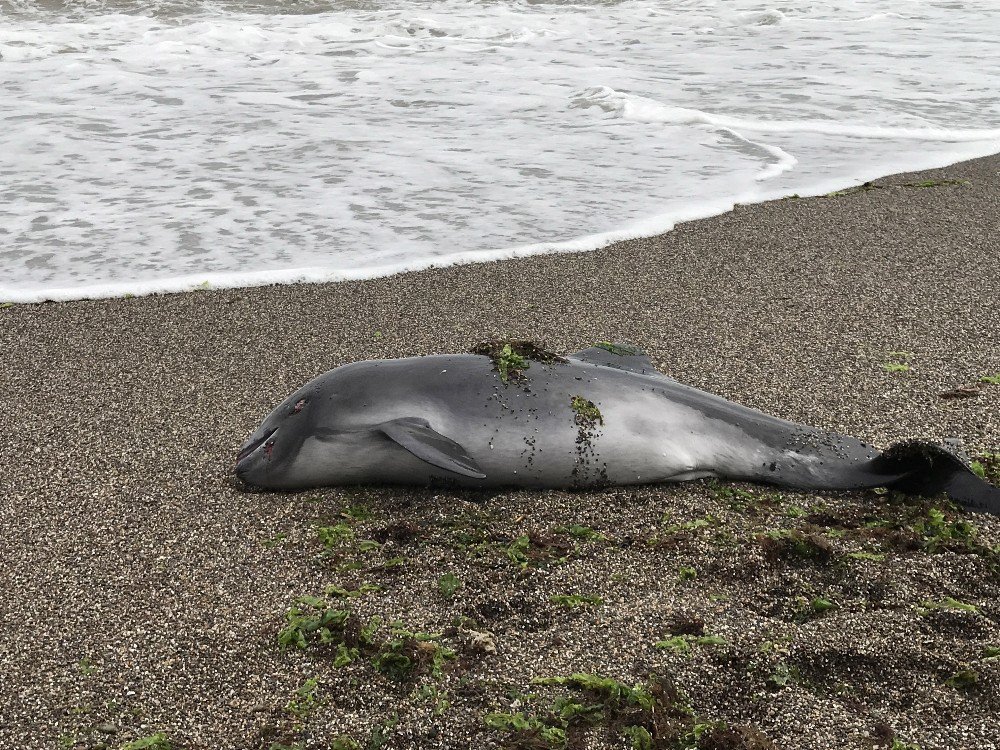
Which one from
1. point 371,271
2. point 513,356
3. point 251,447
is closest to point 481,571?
point 513,356

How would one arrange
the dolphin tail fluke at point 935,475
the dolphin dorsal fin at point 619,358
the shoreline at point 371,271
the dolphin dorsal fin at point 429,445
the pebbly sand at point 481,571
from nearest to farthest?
the pebbly sand at point 481,571, the dolphin dorsal fin at point 429,445, the dolphin tail fluke at point 935,475, the dolphin dorsal fin at point 619,358, the shoreline at point 371,271

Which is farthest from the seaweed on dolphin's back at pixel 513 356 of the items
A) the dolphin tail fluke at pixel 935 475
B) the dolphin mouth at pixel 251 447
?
the dolphin tail fluke at pixel 935 475

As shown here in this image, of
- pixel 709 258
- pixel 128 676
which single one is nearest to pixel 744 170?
pixel 709 258

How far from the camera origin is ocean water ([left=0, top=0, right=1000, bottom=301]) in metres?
7.62

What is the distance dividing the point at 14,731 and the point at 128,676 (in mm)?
328

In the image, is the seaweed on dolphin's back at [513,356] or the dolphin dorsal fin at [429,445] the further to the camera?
the seaweed on dolphin's back at [513,356]

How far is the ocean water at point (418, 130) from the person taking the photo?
7617 millimetres

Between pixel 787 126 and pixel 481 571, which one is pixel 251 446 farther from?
pixel 787 126

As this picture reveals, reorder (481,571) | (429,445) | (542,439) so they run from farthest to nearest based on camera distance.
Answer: (542,439), (429,445), (481,571)

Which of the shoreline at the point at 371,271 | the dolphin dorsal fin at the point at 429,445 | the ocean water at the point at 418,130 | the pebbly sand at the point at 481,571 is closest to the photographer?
the pebbly sand at the point at 481,571

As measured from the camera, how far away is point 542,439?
3.88 m

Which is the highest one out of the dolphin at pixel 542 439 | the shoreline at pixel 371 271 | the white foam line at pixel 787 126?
the white foam line at pixel 787 126

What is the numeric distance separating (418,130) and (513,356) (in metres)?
7.11

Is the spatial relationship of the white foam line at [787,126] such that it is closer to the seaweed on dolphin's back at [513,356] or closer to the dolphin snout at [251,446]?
the seaweed on dolphin's back at [513,356]
